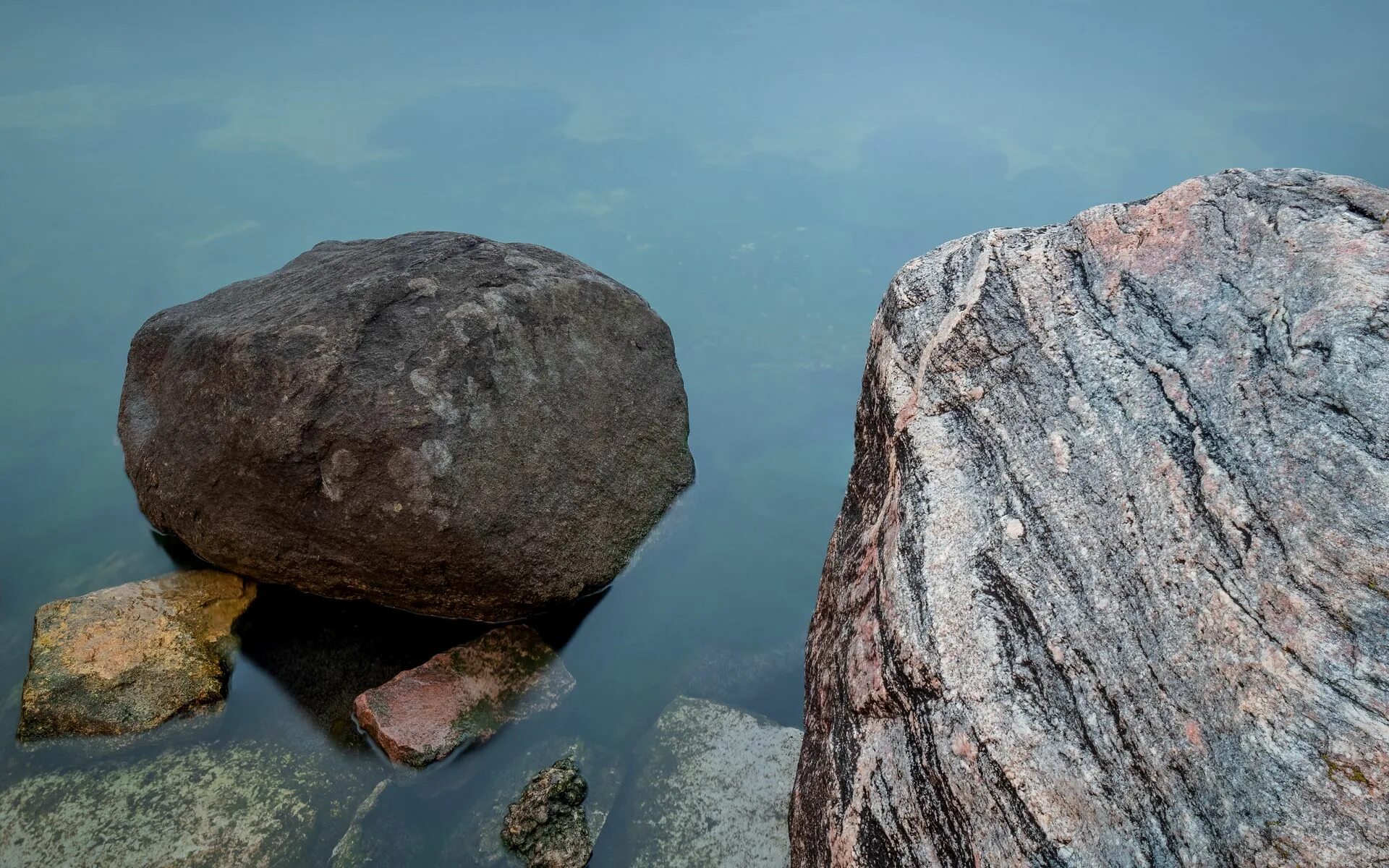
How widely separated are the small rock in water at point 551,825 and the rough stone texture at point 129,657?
939 millimetres

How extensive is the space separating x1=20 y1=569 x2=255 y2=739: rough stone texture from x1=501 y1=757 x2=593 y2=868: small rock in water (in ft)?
3.08

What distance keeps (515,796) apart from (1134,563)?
1580 millimetres

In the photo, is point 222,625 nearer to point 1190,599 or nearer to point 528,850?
point 528,850

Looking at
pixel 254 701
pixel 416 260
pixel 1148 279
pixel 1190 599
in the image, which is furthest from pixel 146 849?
pixel 1148 279

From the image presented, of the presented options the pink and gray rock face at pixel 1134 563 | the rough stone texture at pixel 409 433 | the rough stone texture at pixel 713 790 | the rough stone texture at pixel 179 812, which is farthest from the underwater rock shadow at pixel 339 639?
the pink and gray rock face at pixel 1134 563

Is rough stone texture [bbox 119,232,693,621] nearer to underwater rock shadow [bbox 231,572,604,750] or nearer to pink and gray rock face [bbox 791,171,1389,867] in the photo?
underwater rock shadow [bbox 231,572,604,750]

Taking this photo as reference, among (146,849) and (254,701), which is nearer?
(146,849)

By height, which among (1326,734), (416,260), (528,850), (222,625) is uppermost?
(416,260)

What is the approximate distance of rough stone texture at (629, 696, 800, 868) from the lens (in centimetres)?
234

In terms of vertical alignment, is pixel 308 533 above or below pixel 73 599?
above

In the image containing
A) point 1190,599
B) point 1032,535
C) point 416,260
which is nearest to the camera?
point 1190,599

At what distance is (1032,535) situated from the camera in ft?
5.62

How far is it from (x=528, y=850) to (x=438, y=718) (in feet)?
1.46

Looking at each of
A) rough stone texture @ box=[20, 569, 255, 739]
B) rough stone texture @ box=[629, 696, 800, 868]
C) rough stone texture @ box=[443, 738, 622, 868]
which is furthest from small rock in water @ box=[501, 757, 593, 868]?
rough stone texture @ box=[20, 569, 255, 739]
